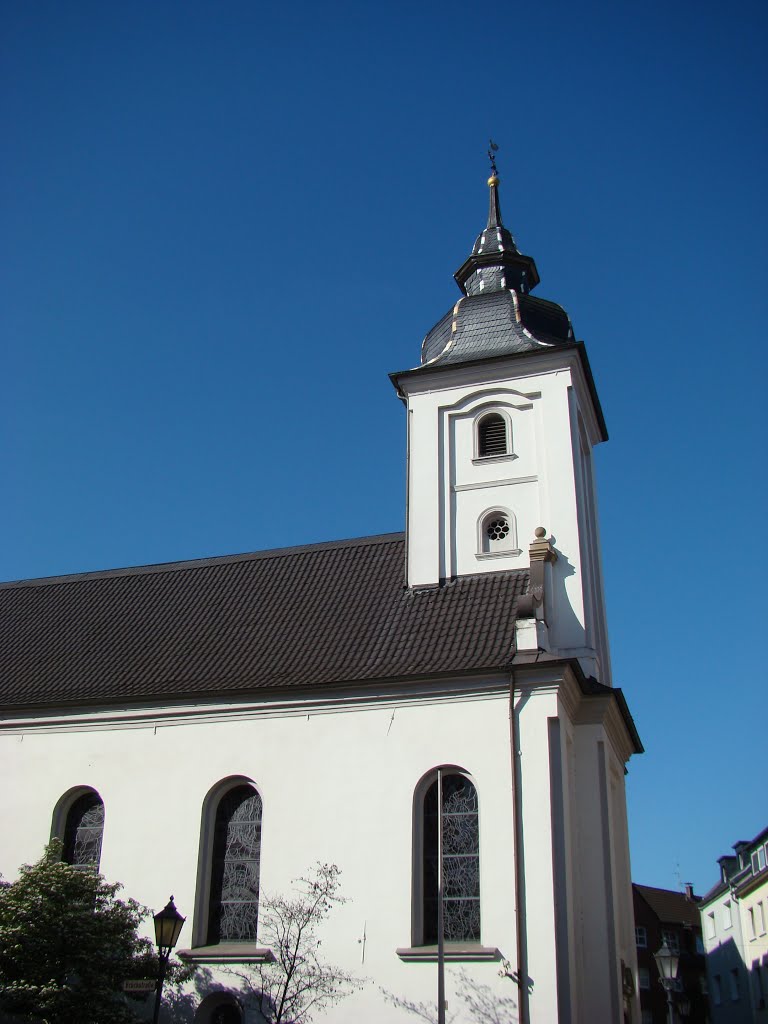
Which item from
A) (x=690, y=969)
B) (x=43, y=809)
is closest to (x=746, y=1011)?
(x=690, y=969)

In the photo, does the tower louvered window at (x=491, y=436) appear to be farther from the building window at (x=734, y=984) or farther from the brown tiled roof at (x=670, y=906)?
the brown tiled roof at (x=670, y=906)

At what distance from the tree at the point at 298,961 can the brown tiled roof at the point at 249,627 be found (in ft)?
12.0

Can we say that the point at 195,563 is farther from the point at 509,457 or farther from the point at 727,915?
the point at 727,915

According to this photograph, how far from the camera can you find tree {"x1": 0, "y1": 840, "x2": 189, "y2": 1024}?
15523 mm

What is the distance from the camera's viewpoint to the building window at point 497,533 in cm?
2209

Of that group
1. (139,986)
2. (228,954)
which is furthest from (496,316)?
(139,986)

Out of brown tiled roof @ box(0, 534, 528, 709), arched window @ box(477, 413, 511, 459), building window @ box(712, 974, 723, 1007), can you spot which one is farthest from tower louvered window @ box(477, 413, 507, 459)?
building window @ box(712, 974, 723, 1007)

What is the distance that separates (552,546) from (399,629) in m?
3.70

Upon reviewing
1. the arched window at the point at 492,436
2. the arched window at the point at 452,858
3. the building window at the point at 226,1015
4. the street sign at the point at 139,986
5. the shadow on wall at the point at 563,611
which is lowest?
the building window at the point at 226,1015

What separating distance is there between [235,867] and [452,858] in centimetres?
413

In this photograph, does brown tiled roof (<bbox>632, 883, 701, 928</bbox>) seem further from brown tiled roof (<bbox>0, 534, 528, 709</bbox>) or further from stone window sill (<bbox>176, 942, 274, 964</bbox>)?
stone window sill (<bbox>176, 942, 274, 964</bbox>)


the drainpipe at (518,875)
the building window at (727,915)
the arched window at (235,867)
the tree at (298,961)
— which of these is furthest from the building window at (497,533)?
the building window at (727,915)

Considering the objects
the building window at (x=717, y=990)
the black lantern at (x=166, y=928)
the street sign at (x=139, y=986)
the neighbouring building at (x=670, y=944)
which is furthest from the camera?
the neighbouring building at (x=670, y=944)

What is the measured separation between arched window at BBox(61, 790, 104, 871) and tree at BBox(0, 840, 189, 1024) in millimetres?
2581
